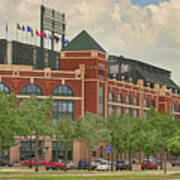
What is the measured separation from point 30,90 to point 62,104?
7.35m

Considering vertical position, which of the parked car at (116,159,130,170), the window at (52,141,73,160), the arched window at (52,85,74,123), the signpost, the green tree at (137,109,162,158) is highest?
the signpost

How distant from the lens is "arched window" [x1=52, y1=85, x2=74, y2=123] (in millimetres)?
119125

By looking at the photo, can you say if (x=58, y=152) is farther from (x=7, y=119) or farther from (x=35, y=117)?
(x=7, y=119)

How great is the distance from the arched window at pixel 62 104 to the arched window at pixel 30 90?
3.24 m

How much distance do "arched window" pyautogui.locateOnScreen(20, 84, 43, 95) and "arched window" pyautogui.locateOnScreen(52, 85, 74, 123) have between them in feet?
10.6

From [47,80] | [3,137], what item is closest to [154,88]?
[47,80]

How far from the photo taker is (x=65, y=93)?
394 ft

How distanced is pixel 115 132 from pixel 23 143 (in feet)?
100

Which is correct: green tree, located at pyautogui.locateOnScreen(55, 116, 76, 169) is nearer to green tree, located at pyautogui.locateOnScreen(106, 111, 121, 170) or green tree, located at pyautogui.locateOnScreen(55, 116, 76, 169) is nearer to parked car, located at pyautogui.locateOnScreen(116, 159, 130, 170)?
green tree, located at pyautogui.locateOnScreen(106, 111, 121, 170)

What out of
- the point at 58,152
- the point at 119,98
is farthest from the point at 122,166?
the point at 119,98

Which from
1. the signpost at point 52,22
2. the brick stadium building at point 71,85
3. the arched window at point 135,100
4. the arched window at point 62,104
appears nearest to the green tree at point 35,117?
the brick stadium building at point 71,85

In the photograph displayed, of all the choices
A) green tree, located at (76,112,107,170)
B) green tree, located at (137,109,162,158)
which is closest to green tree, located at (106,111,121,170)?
green tree, located at (137,109,162,158)

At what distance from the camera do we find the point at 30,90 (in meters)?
118

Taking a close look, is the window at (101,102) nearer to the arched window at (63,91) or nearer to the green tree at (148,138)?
the arched window at (63,91)
